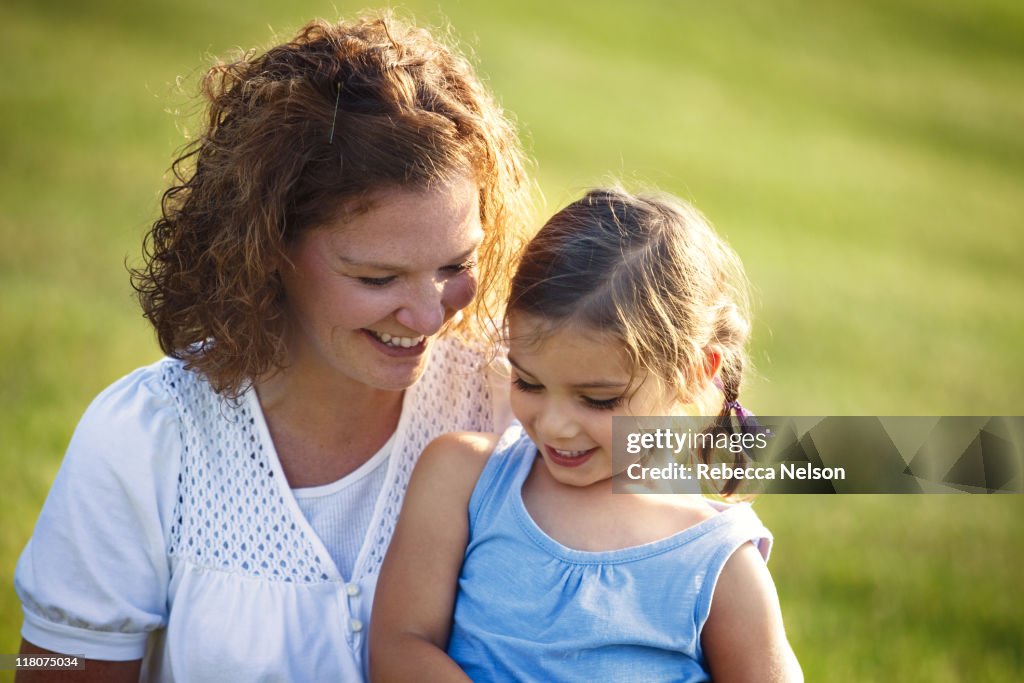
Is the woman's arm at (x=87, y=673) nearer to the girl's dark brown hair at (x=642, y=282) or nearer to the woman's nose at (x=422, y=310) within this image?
the woman's nose at (x=422, y=310)

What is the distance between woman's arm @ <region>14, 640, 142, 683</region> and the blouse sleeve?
0.02 m

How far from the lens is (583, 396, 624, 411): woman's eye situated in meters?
2.54

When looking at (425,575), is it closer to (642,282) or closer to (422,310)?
(422,310)

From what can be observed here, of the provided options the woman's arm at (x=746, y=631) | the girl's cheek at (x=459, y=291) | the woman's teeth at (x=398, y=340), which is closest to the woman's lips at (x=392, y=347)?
the woman's teeth at (x=398, y=340)

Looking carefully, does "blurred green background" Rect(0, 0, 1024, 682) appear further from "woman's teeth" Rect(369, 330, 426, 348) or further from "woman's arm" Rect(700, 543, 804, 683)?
"woman's arm" Rect(700, 543, 804, 683)

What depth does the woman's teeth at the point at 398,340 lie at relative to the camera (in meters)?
2.83

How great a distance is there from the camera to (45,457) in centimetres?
506

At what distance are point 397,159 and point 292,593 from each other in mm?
1085

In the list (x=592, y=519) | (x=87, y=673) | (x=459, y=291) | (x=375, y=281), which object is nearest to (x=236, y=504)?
(x=87, y=673)

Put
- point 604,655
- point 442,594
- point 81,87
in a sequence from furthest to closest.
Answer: point 81,87, point 442,594, point 604,655

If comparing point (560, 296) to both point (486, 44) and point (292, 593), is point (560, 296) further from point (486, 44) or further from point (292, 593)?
point (486, 44)

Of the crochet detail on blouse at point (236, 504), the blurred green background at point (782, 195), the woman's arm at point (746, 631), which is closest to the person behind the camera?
the woman's arm at point (746, 631)

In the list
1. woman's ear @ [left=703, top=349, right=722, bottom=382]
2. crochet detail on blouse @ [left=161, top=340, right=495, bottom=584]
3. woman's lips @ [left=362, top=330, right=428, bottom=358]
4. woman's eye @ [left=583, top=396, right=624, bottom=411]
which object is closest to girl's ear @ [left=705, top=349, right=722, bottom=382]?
woman's ear @ [left=703, top=349, right=722, bottom=382]

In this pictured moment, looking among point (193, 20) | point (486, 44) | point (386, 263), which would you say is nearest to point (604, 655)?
point (386, 263)
